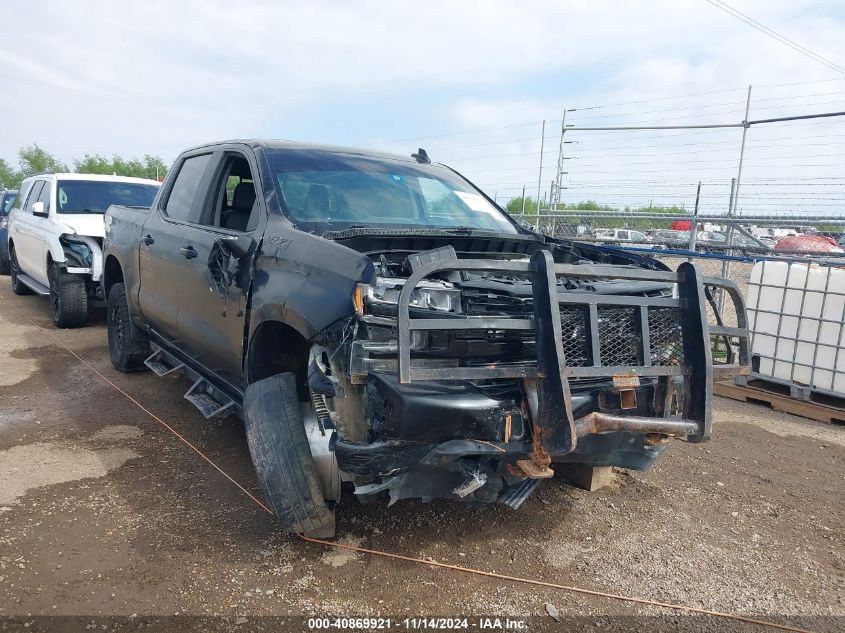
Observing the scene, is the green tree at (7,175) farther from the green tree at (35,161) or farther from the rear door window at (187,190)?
the rear door window at (187,190)

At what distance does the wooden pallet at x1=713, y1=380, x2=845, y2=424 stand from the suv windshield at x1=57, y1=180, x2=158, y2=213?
692cm

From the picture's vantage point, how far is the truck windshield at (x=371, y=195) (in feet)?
11.4

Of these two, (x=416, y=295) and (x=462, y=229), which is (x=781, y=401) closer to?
(x=462, y=229)

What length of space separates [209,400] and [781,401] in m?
4.67

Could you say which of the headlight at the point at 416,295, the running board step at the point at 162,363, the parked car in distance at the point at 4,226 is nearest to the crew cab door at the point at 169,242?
the running board step at the point at 162,363

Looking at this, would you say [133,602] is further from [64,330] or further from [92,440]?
[64,330]

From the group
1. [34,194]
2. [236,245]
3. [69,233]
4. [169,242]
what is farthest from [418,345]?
[34,194]

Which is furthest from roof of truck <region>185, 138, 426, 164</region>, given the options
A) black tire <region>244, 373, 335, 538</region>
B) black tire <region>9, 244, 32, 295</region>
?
black tire <region>9, 244, 32, 295</region>

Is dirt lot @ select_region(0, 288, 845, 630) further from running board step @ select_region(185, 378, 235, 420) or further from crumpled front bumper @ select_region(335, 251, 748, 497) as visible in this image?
crumpled front bumper @ select_region(335, 251, 748, 497)

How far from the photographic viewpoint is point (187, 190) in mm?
4434

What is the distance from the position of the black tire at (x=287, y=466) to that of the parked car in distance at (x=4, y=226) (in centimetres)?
1106

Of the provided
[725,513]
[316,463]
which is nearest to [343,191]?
[316,463]

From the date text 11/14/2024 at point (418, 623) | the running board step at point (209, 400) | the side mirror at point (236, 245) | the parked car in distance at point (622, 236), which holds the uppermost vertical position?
the parked car in distance at point (622, 236)

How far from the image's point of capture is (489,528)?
3246 millimetres
